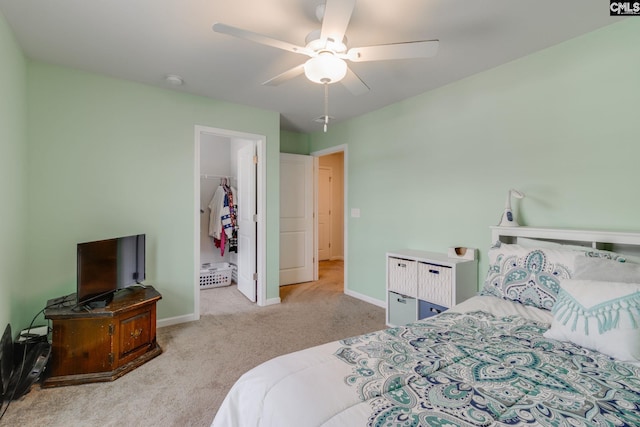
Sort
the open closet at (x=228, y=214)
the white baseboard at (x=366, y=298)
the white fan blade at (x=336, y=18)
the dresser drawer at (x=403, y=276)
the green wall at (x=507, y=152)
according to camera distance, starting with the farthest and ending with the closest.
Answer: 1. the open closet at (x=228, y=214)
2. the white baseboard at (x=366, y=298)
3. the dresser drawer at (x=403, y=276)
4. the green wall at (x=507, y=152)
5. the white fan blade at (x=336, y=18)

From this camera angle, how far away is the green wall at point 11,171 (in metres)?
1.95

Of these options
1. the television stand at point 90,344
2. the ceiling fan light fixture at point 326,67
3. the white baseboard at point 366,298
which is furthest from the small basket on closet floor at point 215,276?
the ceiling fan light fixture at point 326,67

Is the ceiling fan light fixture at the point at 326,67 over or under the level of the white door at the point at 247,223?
over

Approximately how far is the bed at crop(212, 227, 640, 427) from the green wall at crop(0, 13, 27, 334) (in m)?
1.96

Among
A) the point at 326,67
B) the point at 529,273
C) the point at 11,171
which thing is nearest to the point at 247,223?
the point at 11,171

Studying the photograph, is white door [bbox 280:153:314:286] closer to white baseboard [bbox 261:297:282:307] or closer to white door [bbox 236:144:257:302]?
white door [bbox 236:144:257:302]

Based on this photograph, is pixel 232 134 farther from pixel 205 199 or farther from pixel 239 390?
pixel 239 390

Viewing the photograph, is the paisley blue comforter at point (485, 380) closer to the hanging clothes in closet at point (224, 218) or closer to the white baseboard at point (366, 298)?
the white baseboard at point (366, 298)

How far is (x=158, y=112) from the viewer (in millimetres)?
3127

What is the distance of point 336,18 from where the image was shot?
59.2 inches

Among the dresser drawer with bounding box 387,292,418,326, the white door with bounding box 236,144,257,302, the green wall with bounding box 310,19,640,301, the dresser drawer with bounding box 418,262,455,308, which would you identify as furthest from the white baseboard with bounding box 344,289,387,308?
the white door with bounding box 236,144,257,302

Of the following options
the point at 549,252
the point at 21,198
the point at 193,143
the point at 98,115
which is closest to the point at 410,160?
the point at 549,252

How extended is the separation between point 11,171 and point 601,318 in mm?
3544

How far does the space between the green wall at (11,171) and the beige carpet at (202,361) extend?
26.2 inches
